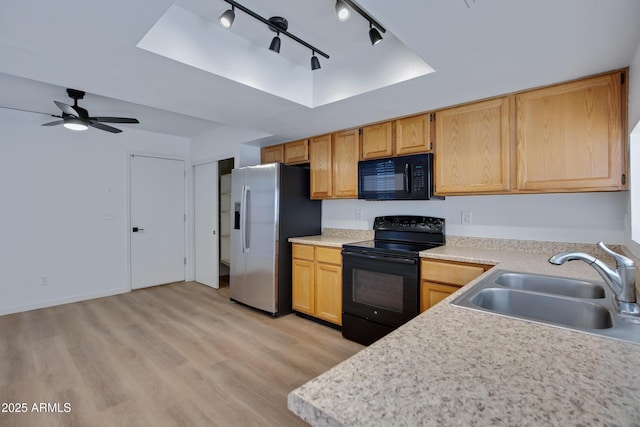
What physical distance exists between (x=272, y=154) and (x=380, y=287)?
7.89ft

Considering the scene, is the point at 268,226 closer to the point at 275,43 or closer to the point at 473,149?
the point at 275,43

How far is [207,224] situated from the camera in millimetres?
4840

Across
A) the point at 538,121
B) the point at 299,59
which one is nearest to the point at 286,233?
the point at 299,59

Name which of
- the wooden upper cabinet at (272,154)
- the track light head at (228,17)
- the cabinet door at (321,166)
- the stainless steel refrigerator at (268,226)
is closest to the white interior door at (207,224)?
the wooden upper cabinet at (272,154)

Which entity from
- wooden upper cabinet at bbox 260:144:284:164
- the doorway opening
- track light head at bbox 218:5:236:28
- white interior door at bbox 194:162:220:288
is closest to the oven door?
wooden upper cabinet at bbox 260:144:284:164

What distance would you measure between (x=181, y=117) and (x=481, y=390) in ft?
13.7

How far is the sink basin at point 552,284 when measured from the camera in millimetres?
1426

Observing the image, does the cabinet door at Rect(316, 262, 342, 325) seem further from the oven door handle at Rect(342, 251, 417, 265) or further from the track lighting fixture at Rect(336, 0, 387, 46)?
the track lighting fixture at Rect(336, 0, 387, 46)

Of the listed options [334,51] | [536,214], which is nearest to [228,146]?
[334,51]

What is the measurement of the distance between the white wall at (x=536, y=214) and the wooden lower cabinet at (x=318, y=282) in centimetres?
89

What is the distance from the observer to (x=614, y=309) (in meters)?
1.07

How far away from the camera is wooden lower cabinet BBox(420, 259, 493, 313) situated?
2.18 metres

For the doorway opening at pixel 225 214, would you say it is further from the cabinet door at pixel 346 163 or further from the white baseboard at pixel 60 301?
the cabinet door at pixel 346 163

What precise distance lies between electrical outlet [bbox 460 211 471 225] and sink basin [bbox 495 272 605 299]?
1.11 metres
